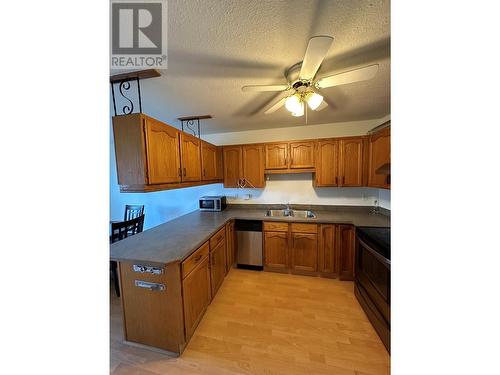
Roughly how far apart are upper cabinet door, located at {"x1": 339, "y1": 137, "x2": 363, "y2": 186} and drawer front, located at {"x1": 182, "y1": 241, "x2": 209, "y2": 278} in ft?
7.08

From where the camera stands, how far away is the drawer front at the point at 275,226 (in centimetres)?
270

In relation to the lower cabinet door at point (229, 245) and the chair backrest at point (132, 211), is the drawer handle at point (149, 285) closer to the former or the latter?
the lower cabinet door at point (229, 245)

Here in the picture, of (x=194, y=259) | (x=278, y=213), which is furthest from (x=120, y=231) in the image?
(x=278, y=213)

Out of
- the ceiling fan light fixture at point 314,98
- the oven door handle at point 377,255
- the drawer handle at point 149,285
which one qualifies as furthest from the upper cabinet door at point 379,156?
the drawer handle at point 149,285

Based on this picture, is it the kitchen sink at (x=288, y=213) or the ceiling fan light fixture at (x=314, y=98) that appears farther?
the kitchen sink at (x=288, y=213)

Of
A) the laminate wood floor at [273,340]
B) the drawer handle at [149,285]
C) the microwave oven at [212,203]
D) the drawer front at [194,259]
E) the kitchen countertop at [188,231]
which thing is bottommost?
the laminate wood floor at [273,340]

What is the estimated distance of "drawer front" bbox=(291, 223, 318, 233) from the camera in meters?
2.62

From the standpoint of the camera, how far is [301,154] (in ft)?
9.36

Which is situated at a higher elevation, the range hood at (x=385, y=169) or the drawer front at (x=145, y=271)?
the range hood at (x=385, y=169)

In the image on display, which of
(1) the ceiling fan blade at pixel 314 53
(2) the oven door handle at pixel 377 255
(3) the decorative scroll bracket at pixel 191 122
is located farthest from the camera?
(3) the decorative scroll bracket at pixel 191 122

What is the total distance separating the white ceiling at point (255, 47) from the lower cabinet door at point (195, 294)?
1.71m
